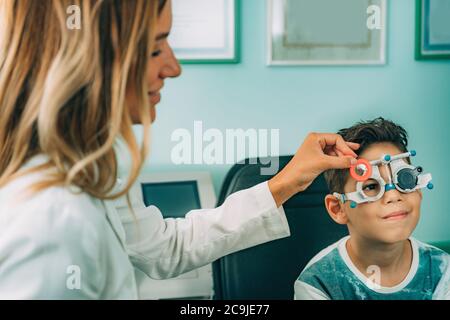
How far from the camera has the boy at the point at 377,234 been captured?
2.89 ft

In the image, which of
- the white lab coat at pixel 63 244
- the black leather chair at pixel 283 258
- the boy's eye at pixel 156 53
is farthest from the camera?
the black leather chair at pixel 283 258

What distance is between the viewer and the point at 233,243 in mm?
886

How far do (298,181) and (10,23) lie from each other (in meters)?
0.44

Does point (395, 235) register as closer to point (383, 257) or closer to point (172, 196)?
point (383, 257)

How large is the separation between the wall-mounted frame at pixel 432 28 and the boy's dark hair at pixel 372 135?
0.11 m

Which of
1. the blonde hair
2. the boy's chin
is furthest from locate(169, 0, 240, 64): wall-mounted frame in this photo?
the boy's chin

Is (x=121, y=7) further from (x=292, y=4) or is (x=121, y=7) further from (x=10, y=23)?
(x=292, y=4)

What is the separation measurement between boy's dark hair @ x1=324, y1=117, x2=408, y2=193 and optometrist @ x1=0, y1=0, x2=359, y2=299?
0.96 ft

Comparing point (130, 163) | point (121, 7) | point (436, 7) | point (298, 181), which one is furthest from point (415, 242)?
point (121, 7)

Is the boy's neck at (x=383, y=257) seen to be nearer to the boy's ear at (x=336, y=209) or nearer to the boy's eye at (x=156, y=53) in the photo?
the boy's ear at (x=336, y=209)

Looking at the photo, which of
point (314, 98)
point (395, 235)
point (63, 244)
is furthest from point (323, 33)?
point (63, 244)

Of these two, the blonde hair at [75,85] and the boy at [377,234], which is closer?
the blonde hair at [75,85]

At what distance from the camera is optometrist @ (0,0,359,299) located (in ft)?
2.13

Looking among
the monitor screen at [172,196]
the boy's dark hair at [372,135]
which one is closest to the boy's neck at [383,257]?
the boy's dark hair at [372,135]
